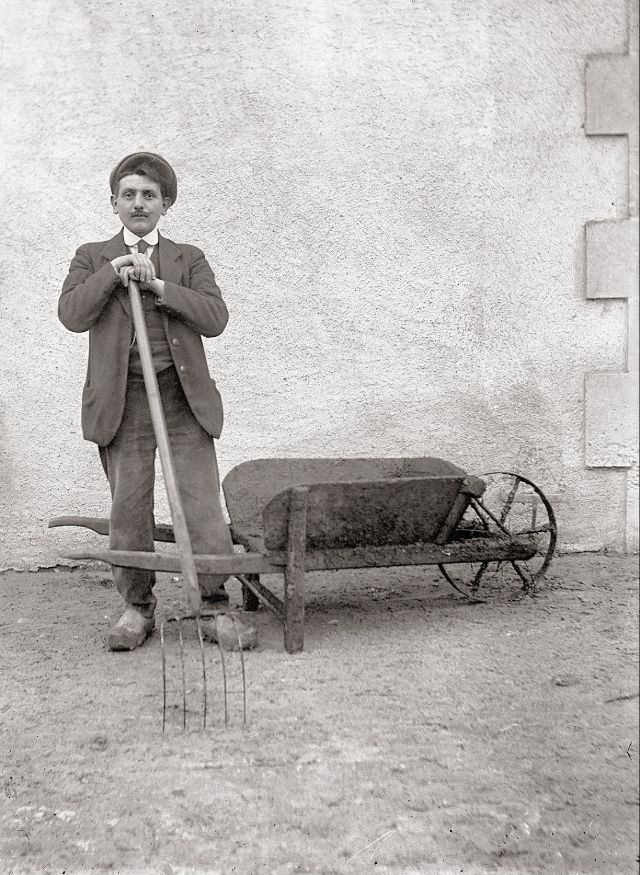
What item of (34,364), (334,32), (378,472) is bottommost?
(378,472)

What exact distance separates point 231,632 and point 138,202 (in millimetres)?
1631

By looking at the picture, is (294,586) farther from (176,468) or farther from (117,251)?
(117,251)

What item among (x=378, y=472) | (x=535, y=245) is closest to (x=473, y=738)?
(x=378, y=472)

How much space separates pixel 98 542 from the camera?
465 cm

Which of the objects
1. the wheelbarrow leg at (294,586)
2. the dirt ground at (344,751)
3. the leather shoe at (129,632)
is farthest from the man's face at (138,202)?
the dirt ground at (344,751)

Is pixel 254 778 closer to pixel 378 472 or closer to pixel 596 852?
pixel 596 852

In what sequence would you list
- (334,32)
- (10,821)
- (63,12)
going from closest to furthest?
(10,821), (63,12), (334,32)

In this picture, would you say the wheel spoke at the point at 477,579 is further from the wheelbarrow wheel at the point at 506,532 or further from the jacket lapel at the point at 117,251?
the jacket lapel at the point at 117,251

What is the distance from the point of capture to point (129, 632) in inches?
129

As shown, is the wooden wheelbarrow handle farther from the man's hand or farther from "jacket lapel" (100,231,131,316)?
"jacket lapel" (100,231,131,316)

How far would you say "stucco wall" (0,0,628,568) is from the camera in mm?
4383

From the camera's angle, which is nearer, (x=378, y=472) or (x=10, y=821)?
(x=10, y=821)

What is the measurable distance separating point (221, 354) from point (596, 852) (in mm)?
3206

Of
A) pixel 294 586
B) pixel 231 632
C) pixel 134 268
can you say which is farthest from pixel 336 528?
pixel 134 268
